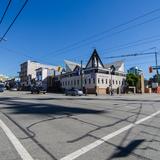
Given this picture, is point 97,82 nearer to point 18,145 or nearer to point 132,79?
point 132,79

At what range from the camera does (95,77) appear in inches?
2469

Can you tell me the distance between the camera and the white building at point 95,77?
207ft

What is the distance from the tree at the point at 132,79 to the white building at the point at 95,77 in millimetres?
1621

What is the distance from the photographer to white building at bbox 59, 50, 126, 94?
207 ft

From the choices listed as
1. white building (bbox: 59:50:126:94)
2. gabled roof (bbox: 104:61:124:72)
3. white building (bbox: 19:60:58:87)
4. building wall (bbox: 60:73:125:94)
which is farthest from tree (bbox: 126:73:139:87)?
white building (bbox: 19:60:58:87)

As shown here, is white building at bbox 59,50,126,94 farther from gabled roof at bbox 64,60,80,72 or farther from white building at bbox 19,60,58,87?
white building at bbox 19,60,58,87

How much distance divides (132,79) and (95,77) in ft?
62.3

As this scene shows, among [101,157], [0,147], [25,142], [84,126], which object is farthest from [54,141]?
[84,126]

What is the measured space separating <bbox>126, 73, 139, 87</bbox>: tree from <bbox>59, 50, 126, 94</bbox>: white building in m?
1.62

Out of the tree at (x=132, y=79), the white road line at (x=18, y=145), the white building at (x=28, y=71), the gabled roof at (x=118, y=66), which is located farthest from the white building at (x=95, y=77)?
the white road line at (x=18, y=145)

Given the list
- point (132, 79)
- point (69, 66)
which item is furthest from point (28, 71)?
point (132, 79)

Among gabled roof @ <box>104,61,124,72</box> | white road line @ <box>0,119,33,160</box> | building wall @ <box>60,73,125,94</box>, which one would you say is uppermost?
gabled roof @ <box>104,61,124,72</box>

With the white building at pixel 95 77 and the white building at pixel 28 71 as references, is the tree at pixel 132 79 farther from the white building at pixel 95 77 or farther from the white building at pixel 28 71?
the white building at pixel 28 71

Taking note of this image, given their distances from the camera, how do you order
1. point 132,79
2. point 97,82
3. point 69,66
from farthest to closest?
point 69,66 < point 132,79 < point 97,82
